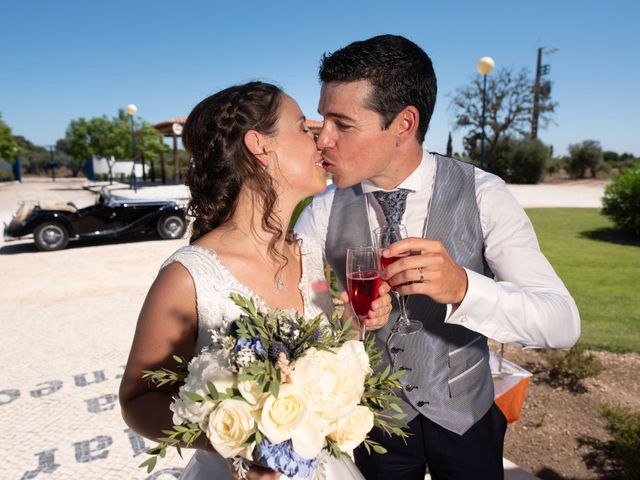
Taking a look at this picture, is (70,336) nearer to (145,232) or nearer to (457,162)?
(457,162)

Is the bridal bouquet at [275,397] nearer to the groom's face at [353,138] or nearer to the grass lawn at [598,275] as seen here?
the groom's face at [353,138]

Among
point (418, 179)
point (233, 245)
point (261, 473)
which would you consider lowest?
point (261, 473)

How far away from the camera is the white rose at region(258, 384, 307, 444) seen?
1056mm

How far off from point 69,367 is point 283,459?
4996 millimetres

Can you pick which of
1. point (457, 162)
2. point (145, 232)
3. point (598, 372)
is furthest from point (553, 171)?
point (457, 162)

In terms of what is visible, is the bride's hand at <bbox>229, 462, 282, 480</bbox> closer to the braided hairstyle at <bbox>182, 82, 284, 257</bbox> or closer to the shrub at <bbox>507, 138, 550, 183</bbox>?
the braided hairstyle at <bbox>182, 82, 284, 257</bbox>

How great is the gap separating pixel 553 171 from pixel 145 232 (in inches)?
1545

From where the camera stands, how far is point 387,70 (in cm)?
218

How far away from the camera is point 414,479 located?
222cm

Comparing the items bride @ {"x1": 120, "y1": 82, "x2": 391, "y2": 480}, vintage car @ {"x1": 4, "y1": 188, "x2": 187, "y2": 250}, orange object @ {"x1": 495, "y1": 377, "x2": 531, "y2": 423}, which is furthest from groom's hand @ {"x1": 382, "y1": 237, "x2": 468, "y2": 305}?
vintage car @ {"x1": 4, "y1": 188, "x2": 187, "y2": 250}

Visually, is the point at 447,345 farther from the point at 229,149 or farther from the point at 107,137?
the point at 107,137

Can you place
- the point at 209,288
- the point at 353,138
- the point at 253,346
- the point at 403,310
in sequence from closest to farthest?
the point at 253,346 → the point at 209,288 → the point at 403,310 → the point at 353,138

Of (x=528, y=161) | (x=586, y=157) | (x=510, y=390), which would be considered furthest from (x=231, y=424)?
(x=586, y=157)

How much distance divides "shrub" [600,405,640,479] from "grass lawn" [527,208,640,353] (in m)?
1.94
